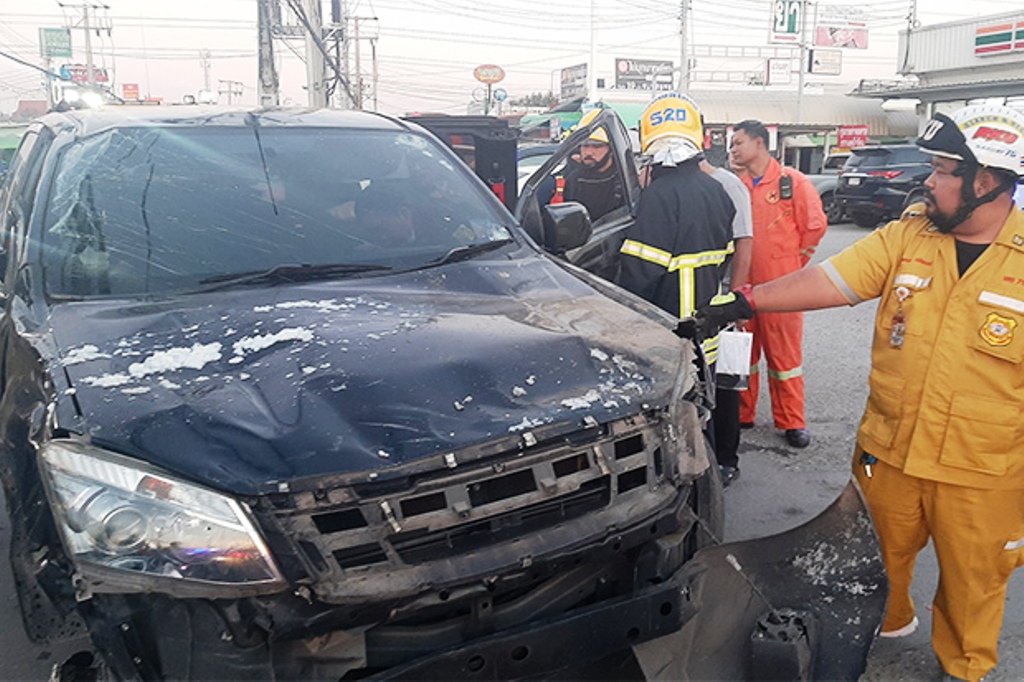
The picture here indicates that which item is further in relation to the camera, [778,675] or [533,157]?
[533,157]

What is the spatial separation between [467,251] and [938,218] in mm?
1540

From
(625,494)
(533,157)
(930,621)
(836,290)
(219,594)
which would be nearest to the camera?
(219,594)

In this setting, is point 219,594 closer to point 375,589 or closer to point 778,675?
point 375,589

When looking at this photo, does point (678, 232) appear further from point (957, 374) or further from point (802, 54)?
point (802, 54)

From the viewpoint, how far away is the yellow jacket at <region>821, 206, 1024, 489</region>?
2443mm

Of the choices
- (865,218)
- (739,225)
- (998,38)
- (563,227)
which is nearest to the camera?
(563,227)

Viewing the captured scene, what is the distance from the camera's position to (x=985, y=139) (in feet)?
8.02

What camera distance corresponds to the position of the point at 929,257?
101 inches

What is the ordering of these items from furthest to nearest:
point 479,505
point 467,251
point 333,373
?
point 467,251 → point 333,373 → point 479,505

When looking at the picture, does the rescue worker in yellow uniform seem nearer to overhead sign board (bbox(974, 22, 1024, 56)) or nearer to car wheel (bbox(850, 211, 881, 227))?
car wheel (bbox(850, 211, 881, 227))

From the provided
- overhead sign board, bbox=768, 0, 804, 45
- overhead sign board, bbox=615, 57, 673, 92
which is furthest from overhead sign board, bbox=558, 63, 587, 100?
overhead sign board, bbox=768, 0, 804, 45

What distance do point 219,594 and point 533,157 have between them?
11.4 m

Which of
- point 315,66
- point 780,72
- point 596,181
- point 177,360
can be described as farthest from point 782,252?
point 780,72

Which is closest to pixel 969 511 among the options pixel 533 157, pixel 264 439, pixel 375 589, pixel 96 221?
pixel 375 589
